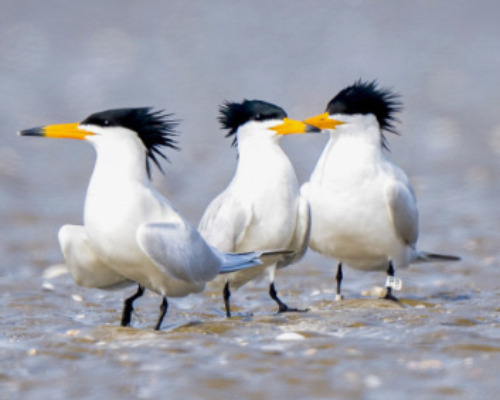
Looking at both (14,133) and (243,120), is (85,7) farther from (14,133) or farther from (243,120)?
(243,120)

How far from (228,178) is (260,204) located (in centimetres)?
536

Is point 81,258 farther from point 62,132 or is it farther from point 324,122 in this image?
point 324,122

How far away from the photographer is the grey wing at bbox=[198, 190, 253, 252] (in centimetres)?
668

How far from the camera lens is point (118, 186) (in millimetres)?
5812

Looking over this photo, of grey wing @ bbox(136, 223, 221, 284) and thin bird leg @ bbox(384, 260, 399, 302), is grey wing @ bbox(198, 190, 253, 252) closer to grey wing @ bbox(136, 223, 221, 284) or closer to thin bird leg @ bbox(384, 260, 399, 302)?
grey wing @ bbox(136, 223, 221, 284)

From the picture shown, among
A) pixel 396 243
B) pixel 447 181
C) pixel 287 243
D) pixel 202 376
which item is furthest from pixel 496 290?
pixel 447 181

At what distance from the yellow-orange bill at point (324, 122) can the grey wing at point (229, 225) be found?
900 millimetres

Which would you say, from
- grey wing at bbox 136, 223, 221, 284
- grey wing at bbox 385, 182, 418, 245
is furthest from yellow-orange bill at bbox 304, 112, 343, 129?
grey wing at bbox 136, 223, 221, 284

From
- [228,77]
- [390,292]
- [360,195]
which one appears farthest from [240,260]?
[228,77]

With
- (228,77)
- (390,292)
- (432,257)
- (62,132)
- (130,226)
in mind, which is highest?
(228,77)

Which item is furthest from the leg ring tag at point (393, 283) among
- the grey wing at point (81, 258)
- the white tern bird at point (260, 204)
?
the grey wing at point (81, 258)

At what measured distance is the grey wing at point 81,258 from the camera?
19.9 ft

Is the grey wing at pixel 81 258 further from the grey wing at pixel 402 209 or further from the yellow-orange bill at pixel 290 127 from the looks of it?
the grey wing at pixel 402 209

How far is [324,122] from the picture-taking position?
7.44 meters
